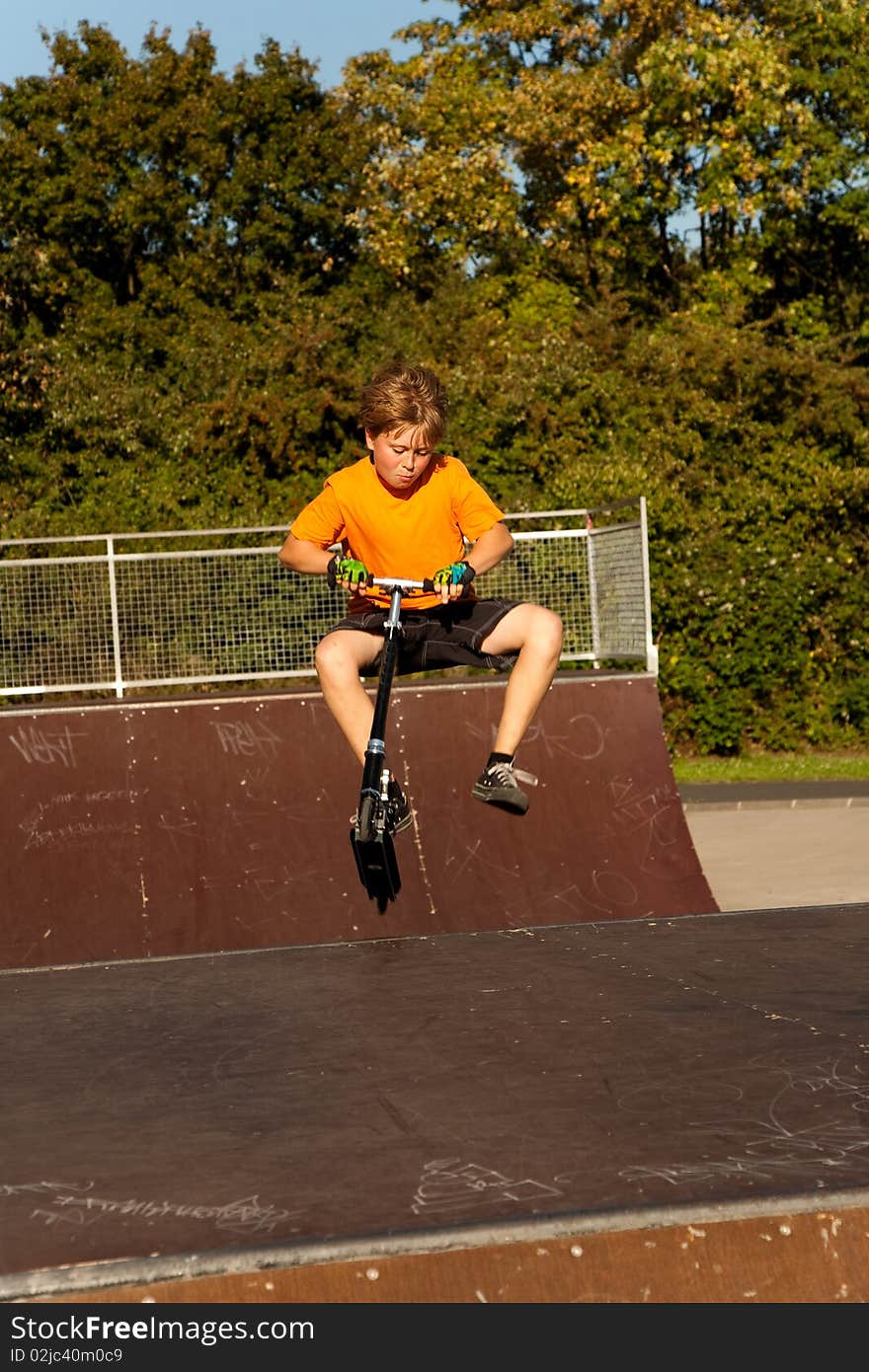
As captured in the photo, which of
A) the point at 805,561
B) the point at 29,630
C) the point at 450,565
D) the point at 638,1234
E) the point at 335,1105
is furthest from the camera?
the point at 805,561

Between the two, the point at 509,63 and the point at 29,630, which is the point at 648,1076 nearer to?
the point at 29,630

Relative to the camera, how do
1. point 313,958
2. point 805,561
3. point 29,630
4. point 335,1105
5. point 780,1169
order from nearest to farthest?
1. point 780,1169
2. point 335,1105
3. point 313,958
4. point 29,630
5. point 805,561

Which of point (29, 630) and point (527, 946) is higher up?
point (29, 630)

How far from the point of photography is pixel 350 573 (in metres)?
4.97

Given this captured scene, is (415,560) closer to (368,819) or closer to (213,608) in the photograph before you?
(368,819)

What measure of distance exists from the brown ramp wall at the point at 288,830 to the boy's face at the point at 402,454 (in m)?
3.26

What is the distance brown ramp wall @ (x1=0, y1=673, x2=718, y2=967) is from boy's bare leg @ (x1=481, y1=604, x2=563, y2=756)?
2979 millimetres

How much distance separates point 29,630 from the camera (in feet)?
36.2

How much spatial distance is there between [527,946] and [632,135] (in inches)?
865

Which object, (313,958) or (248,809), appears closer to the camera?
(313,958)

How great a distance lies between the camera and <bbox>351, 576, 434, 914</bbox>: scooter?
4.80 m

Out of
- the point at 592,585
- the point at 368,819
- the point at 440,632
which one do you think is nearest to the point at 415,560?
the point at 440,632

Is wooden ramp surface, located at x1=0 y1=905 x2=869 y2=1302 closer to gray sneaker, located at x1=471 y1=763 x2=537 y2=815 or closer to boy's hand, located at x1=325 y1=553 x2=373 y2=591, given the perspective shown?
gray sneaker, located at x1=471 y1=763 x2=537 y2=815

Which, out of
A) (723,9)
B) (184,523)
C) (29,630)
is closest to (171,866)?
(29,630)
